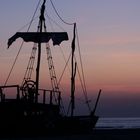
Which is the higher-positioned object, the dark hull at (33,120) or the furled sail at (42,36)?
the furled sail at (42,36)

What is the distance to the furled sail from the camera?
63.1 metres

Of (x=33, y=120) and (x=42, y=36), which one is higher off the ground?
(x=42, y=36)

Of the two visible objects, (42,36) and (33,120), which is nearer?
(33,120)

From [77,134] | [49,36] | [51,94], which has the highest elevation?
[49,36]

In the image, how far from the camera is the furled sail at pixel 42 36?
63.1 meters

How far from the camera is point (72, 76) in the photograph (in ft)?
217

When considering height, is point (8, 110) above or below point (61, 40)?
below

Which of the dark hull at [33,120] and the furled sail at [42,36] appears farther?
the furled sail at [42,36]

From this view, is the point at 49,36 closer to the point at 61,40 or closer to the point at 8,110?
the point at 61,40

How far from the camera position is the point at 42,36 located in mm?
63094

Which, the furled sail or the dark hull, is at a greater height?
the furled sail

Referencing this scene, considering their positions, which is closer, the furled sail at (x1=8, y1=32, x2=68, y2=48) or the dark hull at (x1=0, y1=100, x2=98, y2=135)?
the dark hull at (x1=0, y1=100, x2=98, y2=135)

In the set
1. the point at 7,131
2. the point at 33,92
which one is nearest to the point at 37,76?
the point at 33,92

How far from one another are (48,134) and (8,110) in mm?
4474
